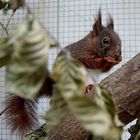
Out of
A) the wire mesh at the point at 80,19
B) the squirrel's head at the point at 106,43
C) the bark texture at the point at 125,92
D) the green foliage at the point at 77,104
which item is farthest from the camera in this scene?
the wire mesh at the point at 80,19

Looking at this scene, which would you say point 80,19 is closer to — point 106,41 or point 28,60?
point 106,41

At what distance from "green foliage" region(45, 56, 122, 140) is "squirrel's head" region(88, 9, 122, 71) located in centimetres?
143

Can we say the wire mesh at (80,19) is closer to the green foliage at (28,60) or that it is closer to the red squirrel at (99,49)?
the red squirrel at (99,49)

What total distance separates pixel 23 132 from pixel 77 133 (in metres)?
0.55

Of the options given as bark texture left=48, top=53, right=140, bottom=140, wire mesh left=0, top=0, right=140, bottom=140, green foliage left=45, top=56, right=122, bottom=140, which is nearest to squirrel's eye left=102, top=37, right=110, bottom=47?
wire mesh left=0, top=0, right=140, bottom=140

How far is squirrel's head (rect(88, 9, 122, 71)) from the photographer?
5.82ft

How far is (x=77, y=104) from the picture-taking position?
298mm

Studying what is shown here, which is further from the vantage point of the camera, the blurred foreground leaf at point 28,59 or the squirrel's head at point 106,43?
the squirrel's head at point 106,43

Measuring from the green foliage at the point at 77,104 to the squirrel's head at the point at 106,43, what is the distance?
143 centimetres

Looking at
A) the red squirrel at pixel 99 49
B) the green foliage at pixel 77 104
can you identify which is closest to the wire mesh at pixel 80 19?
the red squirrel at pixel 99 49

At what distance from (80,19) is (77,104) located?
6.56 ft

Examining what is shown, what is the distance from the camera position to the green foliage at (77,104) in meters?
0.30

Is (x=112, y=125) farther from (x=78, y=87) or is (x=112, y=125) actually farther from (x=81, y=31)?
(x=81, y=31)

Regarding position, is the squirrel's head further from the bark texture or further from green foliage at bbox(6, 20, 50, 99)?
green foliage at bbox(6, 20, 50, 99)
